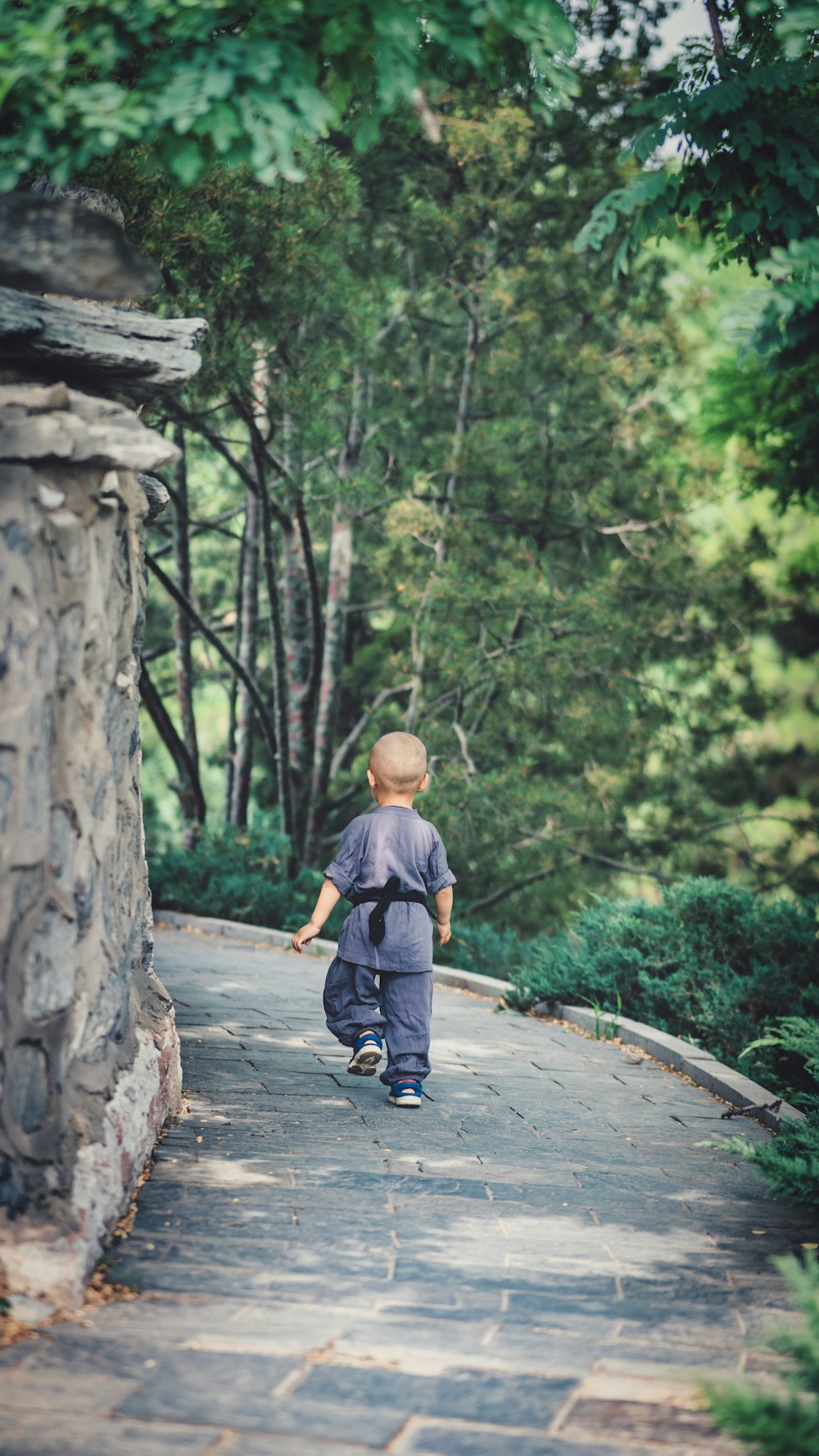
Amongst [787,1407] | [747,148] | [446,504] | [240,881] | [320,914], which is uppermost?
[747,148]

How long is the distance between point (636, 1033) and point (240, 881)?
19.8ft

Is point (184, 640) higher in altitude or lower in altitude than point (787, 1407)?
higher

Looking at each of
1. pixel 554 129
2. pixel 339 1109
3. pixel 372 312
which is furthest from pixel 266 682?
pixel 339 1109

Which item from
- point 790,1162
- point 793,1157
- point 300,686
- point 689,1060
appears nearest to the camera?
point 790,1162

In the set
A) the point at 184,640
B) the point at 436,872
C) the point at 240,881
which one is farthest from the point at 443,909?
the point at 184,640

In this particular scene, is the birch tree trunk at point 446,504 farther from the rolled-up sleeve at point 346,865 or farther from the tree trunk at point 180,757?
the rolled-up sleeve at point 346,865

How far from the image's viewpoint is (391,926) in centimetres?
566

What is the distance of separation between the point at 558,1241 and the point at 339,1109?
162cm

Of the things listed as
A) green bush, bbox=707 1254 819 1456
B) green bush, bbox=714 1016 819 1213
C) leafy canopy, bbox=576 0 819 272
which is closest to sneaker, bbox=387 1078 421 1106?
green bush, bbox=714 1016 819 1213

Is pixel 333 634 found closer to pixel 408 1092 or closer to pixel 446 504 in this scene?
pixel 446 504

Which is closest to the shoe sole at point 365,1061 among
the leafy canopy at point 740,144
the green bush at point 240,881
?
the leafy canopy at point 740,144

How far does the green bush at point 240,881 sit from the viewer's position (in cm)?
1289

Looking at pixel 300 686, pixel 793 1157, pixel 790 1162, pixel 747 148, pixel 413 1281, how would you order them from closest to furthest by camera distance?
1. pixel 413 1281
2. pixel 790 1162
3. pixel 793 1157
4. pixel 747 148
5. pixel 300 686

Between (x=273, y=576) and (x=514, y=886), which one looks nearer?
(x=273, y=576)
